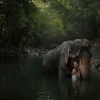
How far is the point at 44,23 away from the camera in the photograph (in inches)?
3182

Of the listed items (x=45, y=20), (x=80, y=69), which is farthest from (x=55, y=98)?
(x=45, y=20)

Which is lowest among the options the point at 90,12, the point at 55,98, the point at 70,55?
the point at 55,98

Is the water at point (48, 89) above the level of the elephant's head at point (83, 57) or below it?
below

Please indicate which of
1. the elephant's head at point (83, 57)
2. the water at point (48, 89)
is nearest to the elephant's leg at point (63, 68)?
the elephant's head at point (83, 57)

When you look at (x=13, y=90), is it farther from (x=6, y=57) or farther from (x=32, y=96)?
(x=6, y=57)

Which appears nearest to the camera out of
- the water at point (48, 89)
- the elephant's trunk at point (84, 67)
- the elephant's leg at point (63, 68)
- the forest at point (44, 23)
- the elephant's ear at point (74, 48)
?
the water at point (48, 89)

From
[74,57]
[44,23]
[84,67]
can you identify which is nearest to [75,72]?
[84,67]

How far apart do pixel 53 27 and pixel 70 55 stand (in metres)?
62.8

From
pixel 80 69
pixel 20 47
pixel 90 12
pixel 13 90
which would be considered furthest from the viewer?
pixel 90 12

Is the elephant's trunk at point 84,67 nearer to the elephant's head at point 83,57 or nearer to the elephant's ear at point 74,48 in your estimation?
the elephant's head at point 83,57

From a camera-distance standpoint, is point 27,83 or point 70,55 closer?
point 27,83

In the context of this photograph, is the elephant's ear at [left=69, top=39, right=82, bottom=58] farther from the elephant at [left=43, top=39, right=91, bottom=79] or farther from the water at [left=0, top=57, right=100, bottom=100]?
the water at [left=0, top=57, right=100, bottom=100]

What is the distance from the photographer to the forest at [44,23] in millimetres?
43469

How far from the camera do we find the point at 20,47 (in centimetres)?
5134
